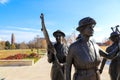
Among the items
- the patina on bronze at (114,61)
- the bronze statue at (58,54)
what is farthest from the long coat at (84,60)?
the bronze statue at (58,54)

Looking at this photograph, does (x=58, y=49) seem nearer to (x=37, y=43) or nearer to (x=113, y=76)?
(x=113, y=76)

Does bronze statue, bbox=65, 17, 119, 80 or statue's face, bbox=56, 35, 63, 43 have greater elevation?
statue's face, bbox=56, 35, 63, 43

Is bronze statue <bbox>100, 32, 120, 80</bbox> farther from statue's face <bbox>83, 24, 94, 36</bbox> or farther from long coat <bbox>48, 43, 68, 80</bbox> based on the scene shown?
statue's face <bbox>83, 24, 94, 36</bbox>

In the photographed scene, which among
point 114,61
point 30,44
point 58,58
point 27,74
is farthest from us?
point 30,44

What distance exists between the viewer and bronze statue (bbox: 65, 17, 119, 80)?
369 centimetres

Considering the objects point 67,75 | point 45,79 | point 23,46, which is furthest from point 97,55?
point 23,46

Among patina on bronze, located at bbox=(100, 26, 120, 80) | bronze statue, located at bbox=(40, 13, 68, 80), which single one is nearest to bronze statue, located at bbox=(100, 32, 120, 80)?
patina on bronze, located at bbox=(100, 26, 120, 80)

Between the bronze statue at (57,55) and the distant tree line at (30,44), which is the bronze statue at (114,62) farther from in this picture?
the distant tree line at (30,44)

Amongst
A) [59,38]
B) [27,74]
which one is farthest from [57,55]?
[27,74]

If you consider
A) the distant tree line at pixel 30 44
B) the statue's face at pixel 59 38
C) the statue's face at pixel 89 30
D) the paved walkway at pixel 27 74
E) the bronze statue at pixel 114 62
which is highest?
the distant tree line at pixel 30 44

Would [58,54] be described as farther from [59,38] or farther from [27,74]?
[27,74]

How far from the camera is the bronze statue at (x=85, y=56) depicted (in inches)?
145

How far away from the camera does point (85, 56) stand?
3.71m

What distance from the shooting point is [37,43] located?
249 ft
